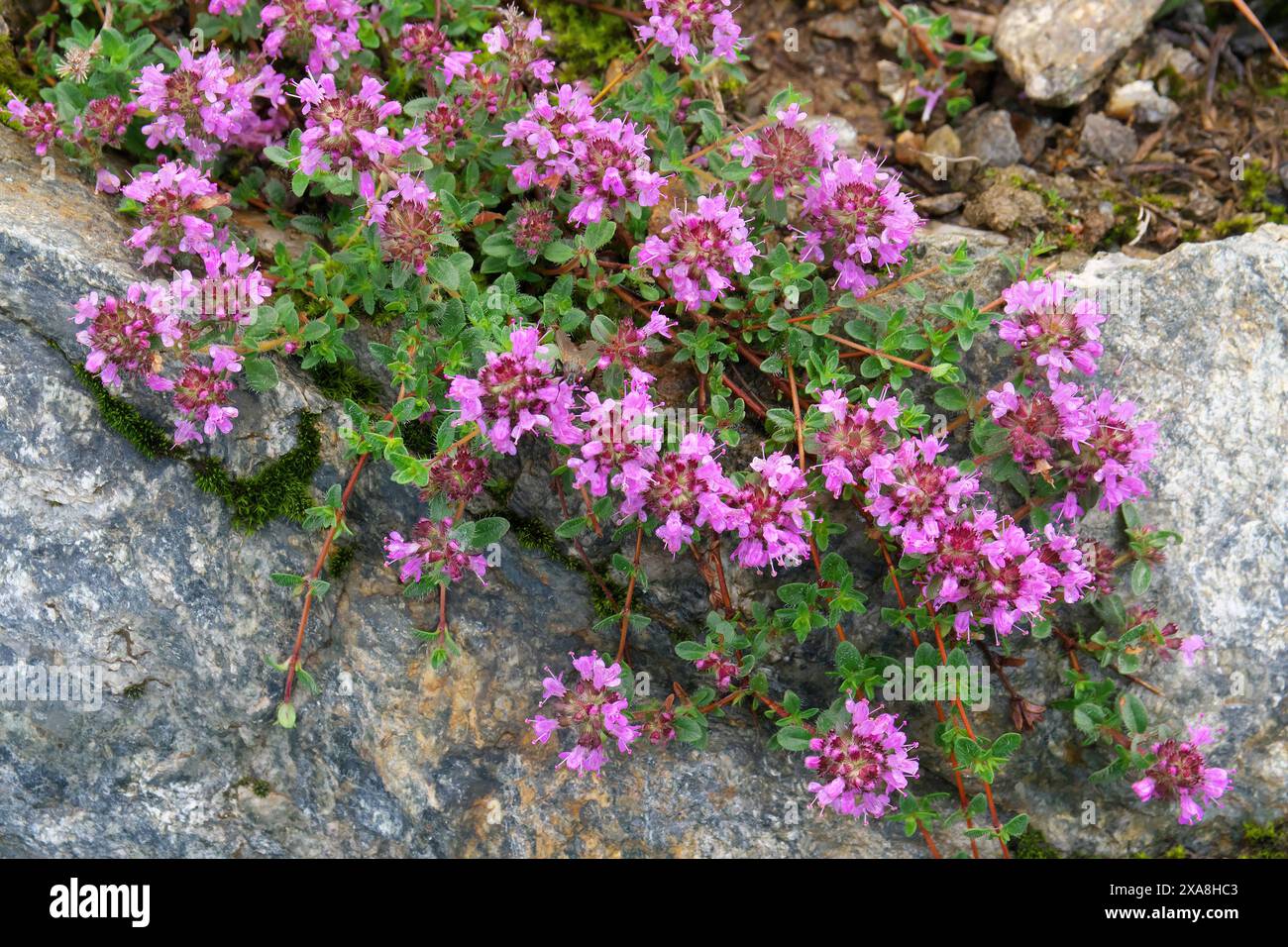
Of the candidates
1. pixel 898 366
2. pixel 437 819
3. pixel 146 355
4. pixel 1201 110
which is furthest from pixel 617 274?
pixel 1201 110

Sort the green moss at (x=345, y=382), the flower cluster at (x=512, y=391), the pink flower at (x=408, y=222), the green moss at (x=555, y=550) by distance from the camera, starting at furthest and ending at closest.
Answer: the green moss at (x=555, y=550) → the green moss at (x=345, y=382) → the pink flower at (x=408, y=222) → the flower cluster at (x=512, y=391)

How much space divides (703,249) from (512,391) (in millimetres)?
960

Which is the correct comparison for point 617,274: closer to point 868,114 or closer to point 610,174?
point 610,174

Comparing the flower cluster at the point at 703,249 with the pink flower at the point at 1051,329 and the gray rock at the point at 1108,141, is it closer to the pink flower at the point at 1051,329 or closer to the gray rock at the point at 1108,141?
the pink flower at the point at 1051,329

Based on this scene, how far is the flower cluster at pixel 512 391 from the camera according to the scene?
3.81 metres

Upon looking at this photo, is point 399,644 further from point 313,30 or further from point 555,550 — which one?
point 313,30

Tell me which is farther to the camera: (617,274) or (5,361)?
(617,274)

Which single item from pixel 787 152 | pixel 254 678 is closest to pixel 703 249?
pixel 787 152

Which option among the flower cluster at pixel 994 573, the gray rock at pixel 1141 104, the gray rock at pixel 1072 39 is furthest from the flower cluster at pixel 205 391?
the gray rock at pixel 1141 104

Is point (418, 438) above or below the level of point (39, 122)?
below

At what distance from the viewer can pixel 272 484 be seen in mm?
4406

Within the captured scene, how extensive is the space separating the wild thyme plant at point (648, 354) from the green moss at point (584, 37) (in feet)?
1.80
